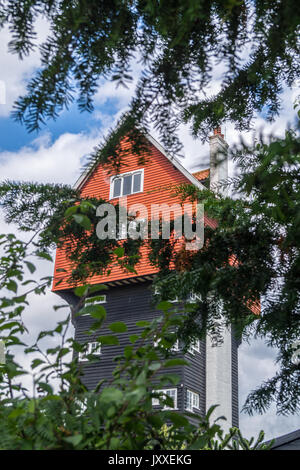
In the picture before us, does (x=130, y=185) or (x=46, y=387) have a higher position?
(x=130, y=185)

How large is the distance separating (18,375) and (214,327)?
124cm

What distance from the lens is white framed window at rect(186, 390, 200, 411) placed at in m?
14.6

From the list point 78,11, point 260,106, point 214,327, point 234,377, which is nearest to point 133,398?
point 78,11

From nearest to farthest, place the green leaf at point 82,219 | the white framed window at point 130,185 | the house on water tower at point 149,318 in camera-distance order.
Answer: the green leaf at point 82,219
the house on water tower at point 149,318
the white framed window at point 130,185

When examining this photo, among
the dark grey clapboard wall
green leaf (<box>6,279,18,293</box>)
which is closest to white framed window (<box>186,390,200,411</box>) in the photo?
the dark grey clapboard wall

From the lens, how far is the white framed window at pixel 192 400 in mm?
14579

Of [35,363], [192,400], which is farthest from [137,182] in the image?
[35,363]

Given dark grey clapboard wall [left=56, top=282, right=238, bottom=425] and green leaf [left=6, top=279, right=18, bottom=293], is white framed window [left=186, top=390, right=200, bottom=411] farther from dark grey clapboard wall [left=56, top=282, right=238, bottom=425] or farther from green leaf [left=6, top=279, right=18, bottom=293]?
green leaf [left=6, top=279, right=18, bottom=293]

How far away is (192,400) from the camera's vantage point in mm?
14898

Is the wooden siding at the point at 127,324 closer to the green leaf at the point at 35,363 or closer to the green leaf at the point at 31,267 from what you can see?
the green leaf at the point at 31,267

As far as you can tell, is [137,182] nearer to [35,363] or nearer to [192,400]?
[192,400]

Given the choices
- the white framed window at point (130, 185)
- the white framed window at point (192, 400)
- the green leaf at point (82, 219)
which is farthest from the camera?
the white framed window at point (130, 185)

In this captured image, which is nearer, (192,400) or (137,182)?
(192,400)

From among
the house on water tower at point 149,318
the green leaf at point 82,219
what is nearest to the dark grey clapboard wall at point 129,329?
the house on water tower at point 149,318
